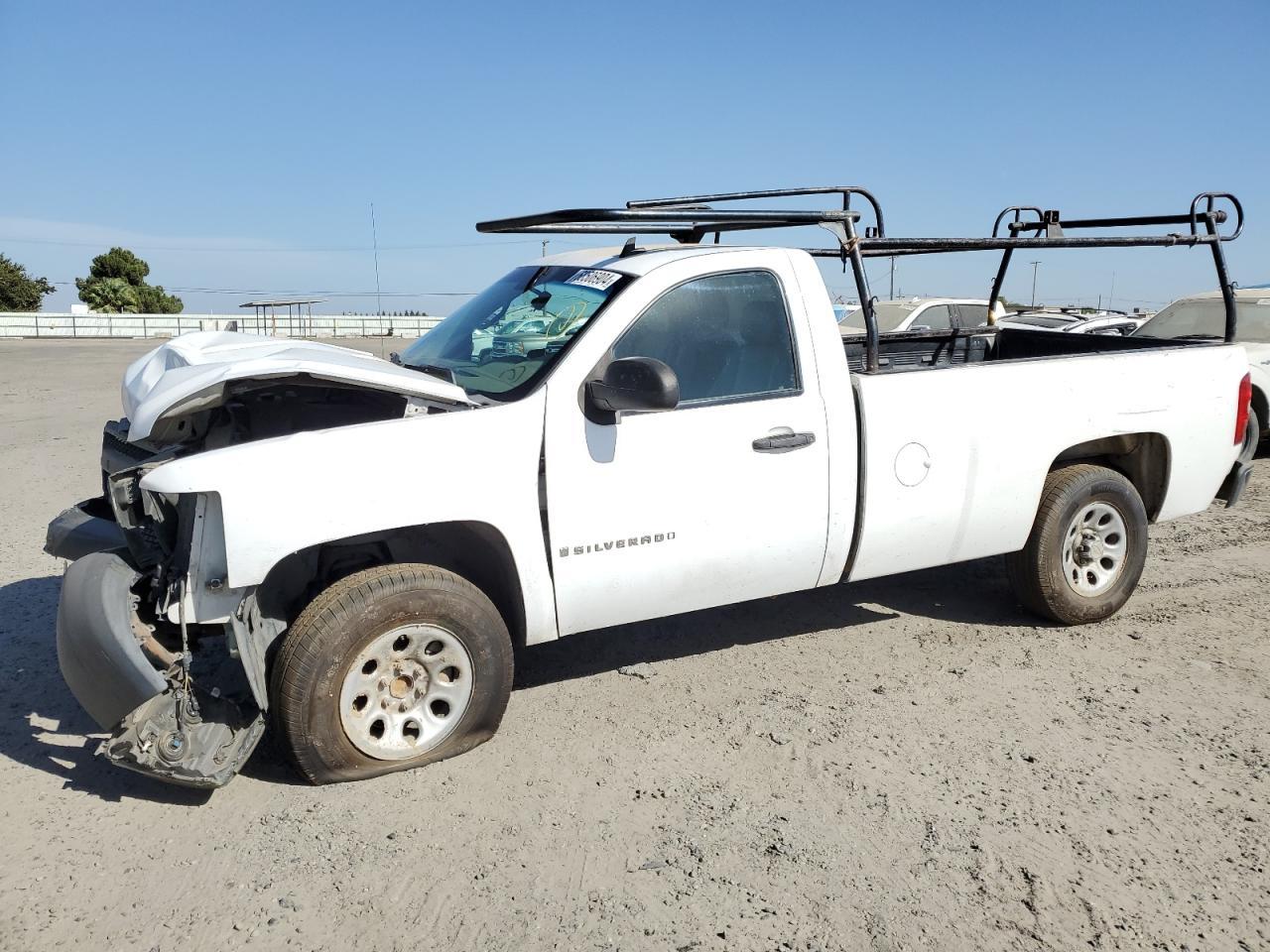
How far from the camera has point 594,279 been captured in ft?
14.6

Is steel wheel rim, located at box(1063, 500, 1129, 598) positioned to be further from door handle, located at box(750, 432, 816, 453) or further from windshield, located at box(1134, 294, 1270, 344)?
windshield, located at box(1134, 294, 1270, 344)

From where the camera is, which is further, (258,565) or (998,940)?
(258,565)

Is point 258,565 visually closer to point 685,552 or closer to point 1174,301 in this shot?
point 685,552

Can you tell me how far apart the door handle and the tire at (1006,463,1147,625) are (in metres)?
1.67

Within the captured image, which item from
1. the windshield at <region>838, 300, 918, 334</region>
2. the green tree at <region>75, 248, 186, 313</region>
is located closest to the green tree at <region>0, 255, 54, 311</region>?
the green tree at <region>75, 248, 186, 313</region>

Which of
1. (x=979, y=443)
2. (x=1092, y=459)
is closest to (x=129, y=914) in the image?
(x=979, y=443)

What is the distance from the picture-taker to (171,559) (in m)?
3.73

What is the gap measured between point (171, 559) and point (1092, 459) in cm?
480

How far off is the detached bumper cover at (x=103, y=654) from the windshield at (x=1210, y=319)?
30.8 feet

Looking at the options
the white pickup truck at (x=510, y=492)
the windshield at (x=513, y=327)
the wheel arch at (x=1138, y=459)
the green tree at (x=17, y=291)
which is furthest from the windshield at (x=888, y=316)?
the green tree at (x=17, y=291)

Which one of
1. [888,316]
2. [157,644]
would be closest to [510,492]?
[157,644]

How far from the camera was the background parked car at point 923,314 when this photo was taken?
1391cm

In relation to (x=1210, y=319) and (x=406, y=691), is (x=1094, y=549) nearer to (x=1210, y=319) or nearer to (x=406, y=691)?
(x=406, y=691)

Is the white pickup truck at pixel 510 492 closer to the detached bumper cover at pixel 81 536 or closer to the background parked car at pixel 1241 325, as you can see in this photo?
the detached bumper cover at pixel 81 536
